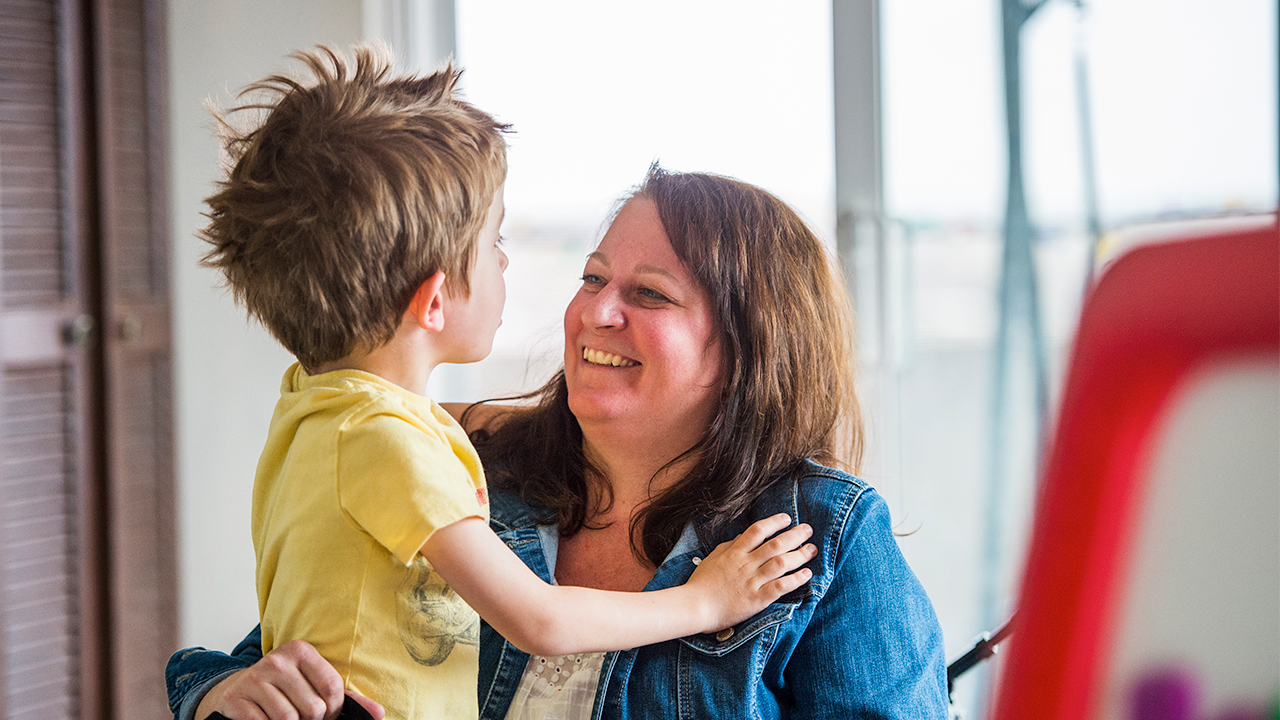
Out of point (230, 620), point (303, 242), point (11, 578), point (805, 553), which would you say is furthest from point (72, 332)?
point (805, 553)

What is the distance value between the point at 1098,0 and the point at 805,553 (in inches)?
42.7

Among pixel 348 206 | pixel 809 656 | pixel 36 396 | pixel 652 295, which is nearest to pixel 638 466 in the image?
pixel 652 295

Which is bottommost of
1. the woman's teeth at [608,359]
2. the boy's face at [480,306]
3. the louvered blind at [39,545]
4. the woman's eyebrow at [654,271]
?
the louvered blind at [39,545]

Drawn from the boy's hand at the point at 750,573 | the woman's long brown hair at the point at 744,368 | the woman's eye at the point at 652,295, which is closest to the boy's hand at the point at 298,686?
the boy's hand at the point at 750,573

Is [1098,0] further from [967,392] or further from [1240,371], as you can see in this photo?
[1240,371]

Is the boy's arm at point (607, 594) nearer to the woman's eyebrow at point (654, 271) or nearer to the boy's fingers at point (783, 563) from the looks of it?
the boy's fingers at point (783, 563)

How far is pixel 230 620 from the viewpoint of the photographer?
239 centimetres

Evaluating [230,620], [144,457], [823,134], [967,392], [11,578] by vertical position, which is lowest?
[230,620]

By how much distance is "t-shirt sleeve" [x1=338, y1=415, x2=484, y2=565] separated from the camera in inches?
29.6

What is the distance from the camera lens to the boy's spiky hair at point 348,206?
2.65 feet

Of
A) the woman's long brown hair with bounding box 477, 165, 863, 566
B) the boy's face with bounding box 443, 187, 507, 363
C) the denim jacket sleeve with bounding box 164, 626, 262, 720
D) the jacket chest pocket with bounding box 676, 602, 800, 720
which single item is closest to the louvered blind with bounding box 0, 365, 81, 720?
the denim jacket sleeve with bounding box 164, 626, 262, 720

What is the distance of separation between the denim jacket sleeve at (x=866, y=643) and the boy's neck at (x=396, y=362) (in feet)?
1.61

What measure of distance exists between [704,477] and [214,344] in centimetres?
163

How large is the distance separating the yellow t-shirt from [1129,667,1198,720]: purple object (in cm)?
56
